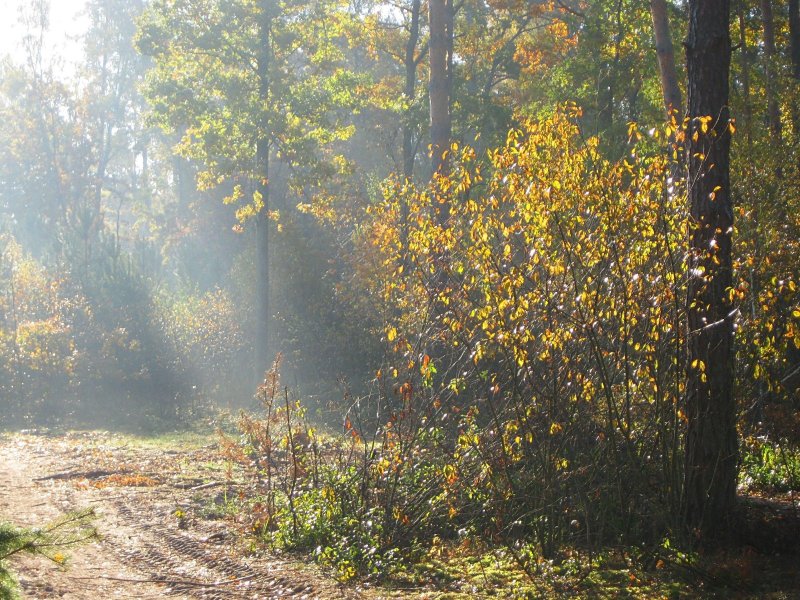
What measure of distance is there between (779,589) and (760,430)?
4.20 meters

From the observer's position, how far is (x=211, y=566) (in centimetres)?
820

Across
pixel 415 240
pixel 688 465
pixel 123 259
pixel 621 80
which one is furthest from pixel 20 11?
pixel 688 465

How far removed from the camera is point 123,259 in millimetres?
29609

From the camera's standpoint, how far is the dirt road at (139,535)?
7469 mm

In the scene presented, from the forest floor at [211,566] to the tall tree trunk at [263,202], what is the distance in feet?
43.4

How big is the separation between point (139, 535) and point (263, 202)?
1793cm

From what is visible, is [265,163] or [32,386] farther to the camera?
[265,163]

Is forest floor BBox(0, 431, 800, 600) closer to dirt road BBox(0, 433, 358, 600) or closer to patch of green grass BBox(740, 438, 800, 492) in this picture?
dirt road BBox(0, 433, 358, 600)

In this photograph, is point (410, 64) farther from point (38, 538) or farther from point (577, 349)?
point (38, 538)

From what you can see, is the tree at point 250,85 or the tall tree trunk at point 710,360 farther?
the tree at point 250,85

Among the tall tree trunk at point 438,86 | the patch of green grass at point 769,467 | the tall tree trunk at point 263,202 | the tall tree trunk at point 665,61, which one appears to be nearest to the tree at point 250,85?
the tall tree trunk at point 263,202

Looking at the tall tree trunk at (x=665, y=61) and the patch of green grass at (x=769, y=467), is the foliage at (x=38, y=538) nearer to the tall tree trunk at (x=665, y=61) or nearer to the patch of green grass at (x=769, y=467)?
the patch of green grass at (x=769, y=467)

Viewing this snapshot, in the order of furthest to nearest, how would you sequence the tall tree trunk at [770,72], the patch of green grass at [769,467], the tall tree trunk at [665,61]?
the tall tree trunk at [770,72] < the tall tree trunk at [665,61] < the patch of green grass at [769,467]

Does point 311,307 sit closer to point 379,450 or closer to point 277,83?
point 277,83
